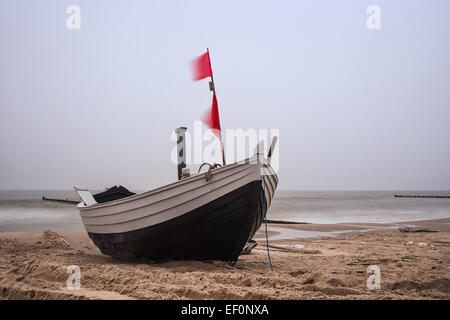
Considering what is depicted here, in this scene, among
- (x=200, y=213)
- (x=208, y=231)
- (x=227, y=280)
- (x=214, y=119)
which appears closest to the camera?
(x=227, y=280)

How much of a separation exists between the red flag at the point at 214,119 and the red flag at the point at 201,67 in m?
Answer: 0.41

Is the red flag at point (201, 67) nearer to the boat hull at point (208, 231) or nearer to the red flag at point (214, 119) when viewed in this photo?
the red flag at point (214, 119)

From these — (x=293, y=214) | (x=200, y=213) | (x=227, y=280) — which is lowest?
(x=293, y=214)

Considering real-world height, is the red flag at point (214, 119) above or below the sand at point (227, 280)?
above

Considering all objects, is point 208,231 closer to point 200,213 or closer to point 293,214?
point 200,213

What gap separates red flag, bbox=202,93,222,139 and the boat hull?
1114 mm

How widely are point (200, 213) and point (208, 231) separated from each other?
0.33 meters

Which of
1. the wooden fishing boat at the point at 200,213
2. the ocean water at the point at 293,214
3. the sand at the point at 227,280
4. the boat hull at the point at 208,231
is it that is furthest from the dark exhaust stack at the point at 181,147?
the ocean water at the point at 293,214

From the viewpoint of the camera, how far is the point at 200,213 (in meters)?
5.13

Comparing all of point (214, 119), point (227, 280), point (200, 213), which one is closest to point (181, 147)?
point (214, 119)

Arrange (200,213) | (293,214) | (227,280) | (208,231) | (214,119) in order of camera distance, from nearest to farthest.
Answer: (227,280) → (200,213) → (208,231) → (214,119) → (293,214)

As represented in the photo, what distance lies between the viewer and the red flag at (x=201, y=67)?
18.8 feet
